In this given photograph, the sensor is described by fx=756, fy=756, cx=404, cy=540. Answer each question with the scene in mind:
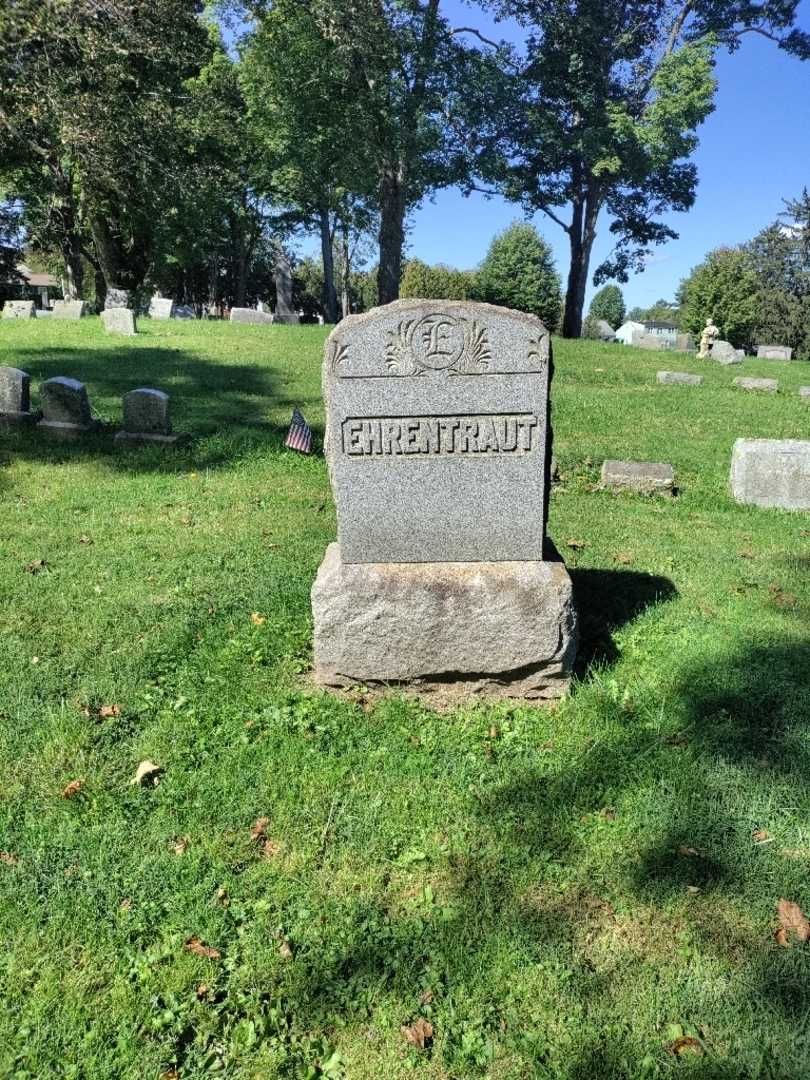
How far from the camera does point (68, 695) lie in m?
3.94

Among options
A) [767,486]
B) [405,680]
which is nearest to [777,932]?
[405,680]

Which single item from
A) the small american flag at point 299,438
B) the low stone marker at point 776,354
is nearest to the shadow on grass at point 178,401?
the small american flag at point 299,438

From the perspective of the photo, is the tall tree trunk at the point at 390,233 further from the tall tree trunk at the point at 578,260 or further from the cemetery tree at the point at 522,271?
the cemetery tree at the point at 522,271

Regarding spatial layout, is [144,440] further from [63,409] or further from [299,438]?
[299,438]

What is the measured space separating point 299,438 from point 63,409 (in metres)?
2.81

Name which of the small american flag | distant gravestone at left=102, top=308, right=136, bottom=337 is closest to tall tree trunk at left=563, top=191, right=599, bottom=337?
distant gravestone at left=102, top=308, right=136, bottom=337

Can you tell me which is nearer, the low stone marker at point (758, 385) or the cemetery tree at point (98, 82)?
the cemetery tree at point (98, 82)

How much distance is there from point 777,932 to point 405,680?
196 centimetres

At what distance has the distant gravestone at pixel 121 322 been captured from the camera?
16.8 metres

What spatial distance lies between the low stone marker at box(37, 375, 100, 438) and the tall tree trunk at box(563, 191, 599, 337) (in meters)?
21.1

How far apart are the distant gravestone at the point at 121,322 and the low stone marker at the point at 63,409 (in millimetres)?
8502

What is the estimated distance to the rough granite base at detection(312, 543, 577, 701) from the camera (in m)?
3.76

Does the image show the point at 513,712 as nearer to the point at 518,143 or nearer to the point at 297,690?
the point at 297,690

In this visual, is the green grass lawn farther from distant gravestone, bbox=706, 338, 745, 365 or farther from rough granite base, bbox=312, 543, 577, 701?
distant gravestone, bbox=706, 338, 745, 365
